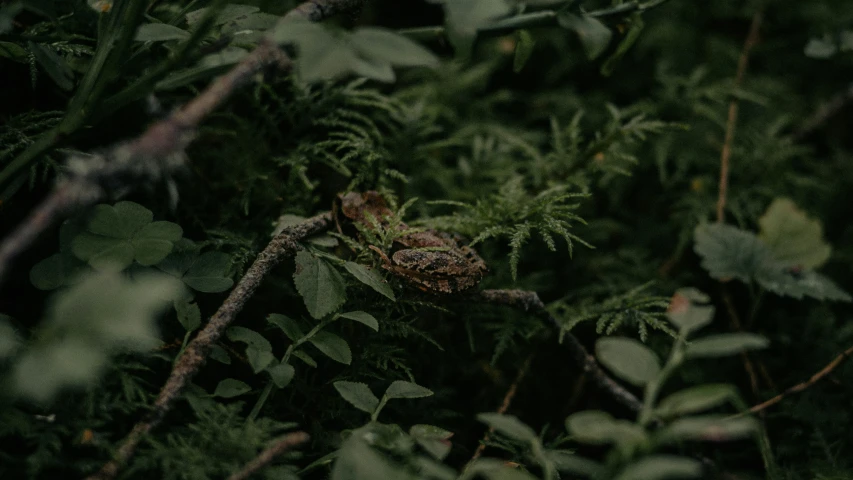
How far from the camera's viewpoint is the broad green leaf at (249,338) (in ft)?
4.04

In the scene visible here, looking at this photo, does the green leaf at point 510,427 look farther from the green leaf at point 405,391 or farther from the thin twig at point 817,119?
the thin twig at point 817,119

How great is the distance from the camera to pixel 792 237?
6.35 ft

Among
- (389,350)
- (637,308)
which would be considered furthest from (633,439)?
(637,308)

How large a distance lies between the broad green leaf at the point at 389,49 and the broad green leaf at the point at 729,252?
3.96 feet

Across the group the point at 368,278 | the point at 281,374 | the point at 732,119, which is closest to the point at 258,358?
the point at 281,374

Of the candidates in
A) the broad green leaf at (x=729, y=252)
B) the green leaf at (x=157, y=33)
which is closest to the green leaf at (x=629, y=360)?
the broad green leaf at (x=729, y=252)

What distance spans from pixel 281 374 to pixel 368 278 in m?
0.29

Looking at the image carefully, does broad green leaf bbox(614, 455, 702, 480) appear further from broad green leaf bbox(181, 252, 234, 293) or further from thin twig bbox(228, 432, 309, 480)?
broad green leaf bbox(181, 252, 234, 293)

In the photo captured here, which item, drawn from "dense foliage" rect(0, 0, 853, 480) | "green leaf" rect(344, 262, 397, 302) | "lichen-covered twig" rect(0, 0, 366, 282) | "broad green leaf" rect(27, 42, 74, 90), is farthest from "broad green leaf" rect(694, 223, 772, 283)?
"broad green leaf" rect(27, 42, 74, 90)

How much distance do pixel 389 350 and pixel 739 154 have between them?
161 centimetres

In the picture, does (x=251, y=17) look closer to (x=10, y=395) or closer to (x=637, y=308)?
(x=10, y=395)

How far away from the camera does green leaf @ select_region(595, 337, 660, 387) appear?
971 millimetres

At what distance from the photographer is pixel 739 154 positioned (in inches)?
89.2

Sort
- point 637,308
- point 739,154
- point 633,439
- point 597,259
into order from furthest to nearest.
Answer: point 739,154 → point 597,259 → point 637,308 → point 633,439
